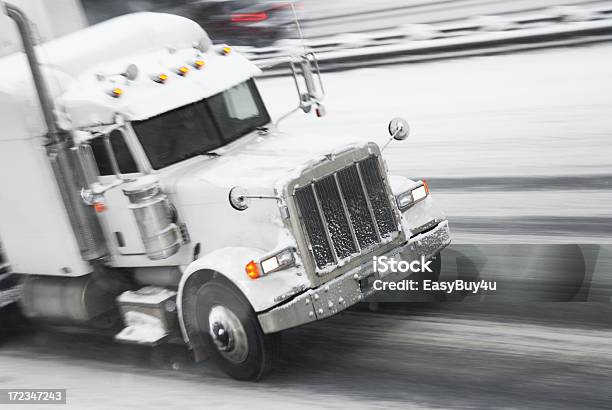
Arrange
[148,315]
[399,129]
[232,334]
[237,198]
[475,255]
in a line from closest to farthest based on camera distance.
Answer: [237,198], [232,334], [399,129], [148,315], [475,255]

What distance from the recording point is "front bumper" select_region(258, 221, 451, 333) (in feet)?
23.1

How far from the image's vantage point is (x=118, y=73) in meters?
8.41

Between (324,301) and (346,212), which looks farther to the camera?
(346,212)

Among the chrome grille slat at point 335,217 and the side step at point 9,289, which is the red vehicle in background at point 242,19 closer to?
the side step at point 9,289

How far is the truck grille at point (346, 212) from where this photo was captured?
287 inches

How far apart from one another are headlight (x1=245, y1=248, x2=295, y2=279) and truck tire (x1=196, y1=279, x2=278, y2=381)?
27cm

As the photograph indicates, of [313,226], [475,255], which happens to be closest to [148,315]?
[313,226]

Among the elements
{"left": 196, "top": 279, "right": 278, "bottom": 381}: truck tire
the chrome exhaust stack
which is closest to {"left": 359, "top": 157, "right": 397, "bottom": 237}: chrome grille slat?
{"left": 196, "top": 279, "right": 278, "bottom": 381}: truck tire

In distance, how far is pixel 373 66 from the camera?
1988cm

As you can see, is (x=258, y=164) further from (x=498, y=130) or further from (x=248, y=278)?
(x=498, y=130)

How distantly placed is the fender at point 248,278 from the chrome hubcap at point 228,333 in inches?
13.1

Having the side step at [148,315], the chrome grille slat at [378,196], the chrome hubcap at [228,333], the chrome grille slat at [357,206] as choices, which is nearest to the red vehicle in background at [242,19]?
the side step at [148,315]

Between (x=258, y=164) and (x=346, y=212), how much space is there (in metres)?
0.96

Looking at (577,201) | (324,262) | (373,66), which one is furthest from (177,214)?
(373,66)
